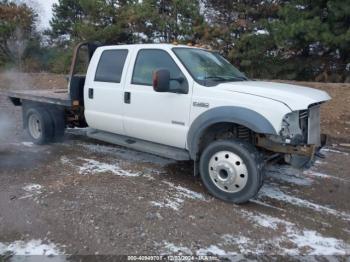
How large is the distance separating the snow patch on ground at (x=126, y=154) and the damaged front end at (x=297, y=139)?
2086 mm

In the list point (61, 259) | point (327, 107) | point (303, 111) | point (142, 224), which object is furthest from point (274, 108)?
point (327, 107)

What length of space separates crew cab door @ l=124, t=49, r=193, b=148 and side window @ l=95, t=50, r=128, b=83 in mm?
283

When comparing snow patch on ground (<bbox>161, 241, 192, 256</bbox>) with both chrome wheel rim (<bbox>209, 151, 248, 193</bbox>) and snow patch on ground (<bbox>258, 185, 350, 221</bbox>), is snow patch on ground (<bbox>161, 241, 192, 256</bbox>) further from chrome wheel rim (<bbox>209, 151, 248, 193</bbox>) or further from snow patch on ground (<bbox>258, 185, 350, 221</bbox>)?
snow patch on ground (<bbox>258, 185, 350, 221</bbox>)

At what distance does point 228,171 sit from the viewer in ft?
14.7

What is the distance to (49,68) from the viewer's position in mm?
22672

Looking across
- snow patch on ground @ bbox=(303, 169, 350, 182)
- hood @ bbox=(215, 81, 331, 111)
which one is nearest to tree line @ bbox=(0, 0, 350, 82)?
snow patch on ground @ bbox=(303, 169, 350, 182)

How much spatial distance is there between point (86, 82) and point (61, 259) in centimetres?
361

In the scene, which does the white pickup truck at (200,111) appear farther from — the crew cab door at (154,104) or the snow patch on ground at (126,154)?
the snow patch on ground at (126,154)

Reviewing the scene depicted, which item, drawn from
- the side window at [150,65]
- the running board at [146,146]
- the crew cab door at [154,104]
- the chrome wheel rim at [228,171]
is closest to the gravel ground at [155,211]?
the chrome wheel rim at [228,171]

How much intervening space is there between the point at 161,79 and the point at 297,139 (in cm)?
182

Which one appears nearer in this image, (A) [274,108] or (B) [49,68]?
(A) [274,108]

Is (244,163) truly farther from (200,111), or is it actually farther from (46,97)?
(46,97)

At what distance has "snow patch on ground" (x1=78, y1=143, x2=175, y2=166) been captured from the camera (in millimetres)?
6238

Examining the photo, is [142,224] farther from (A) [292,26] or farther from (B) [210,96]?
(A) [292,26]
